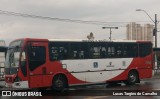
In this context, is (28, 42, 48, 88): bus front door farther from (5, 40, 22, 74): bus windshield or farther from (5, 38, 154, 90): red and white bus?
(5, 40, 22, 74): bus windshield

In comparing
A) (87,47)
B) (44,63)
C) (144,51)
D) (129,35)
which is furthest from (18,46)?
(129,35)

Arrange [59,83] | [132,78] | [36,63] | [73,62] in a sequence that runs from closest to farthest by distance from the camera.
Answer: [36,63] < [59,83] < [73,62] < [132,78]

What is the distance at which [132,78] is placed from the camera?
23719mm

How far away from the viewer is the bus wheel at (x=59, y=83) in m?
19.5

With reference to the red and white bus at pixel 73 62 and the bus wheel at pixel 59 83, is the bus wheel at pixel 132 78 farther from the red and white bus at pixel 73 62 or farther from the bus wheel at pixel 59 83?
the bus wheel at pixel 59 83

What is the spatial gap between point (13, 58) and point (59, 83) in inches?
109

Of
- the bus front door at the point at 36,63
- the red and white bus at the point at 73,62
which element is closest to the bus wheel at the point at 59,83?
the red and white bus at the point at 73,62

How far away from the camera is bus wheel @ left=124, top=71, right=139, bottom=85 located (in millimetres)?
23625

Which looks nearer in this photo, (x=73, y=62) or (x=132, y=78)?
(x=73, y=62)

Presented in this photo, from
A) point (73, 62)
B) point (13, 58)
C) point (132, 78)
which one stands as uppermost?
point (13, 58)

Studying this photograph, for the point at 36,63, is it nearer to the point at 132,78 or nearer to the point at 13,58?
the point at 13,58

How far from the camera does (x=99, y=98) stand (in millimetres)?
15797

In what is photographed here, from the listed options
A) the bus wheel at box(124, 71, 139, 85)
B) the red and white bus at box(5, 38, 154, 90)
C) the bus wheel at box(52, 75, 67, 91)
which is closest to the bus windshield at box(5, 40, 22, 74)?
the red and white bus at box(5, 38, 154, 90)

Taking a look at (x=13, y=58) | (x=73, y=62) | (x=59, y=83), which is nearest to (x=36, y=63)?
(x=13, y=58)
